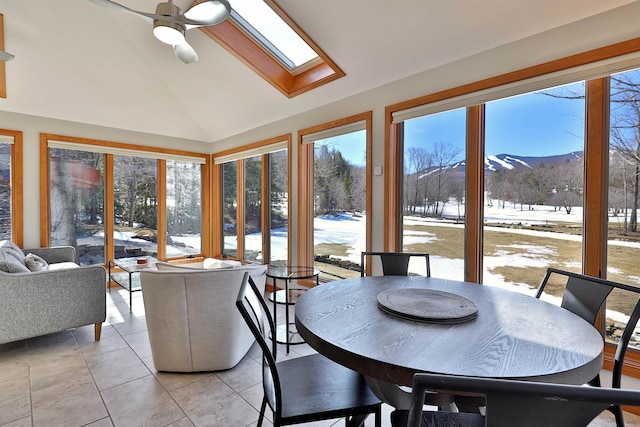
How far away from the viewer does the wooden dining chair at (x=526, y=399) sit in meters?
0.57

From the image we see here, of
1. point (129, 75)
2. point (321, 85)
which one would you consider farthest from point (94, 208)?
point (321, 85)

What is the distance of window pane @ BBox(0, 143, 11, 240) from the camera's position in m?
4.06

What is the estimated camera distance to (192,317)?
2.24 meters

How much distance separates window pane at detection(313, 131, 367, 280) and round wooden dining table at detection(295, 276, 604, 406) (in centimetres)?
214

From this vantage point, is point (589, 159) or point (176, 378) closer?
point (589, 159)

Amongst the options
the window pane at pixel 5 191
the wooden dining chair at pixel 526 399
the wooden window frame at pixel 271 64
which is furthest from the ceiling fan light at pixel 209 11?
the window pane at pixel 5 191

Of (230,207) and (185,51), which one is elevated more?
(185,51)

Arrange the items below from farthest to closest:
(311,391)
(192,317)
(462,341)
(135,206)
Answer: (135,206) < (192,317) < (311,391) < (462,341)

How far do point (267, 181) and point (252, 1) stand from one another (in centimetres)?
242

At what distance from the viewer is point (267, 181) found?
16.0 feet

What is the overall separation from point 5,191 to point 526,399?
18.9 ft

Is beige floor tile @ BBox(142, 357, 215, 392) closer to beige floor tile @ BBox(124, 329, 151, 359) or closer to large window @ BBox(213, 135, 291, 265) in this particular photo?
beige floor tile @ BBox(124, 329, 151, 359)

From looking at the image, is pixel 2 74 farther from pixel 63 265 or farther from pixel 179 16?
pixel 179 16

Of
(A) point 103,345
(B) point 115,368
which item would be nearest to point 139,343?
(A) point 103,345
